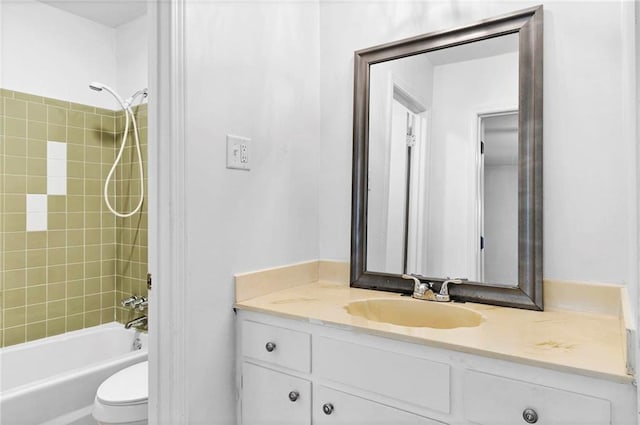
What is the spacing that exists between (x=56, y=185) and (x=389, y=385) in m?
2.25

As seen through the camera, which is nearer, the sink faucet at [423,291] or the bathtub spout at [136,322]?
the sink faucet at [423,291]

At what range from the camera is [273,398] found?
1.29 metres

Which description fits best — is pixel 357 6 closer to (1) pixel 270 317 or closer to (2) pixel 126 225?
(1) pixel 270 317

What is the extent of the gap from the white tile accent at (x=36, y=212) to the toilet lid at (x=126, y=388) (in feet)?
3.31

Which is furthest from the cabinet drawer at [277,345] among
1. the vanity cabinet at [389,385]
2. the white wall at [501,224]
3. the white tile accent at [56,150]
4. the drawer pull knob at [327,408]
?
the white tile accent at [56,150]

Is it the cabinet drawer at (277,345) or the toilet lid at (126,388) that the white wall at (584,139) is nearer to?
the cabinet drawer at (277,345)

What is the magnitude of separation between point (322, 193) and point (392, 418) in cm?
101

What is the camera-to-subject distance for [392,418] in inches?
42.1

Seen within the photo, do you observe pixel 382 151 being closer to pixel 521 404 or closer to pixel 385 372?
pixel 385 372

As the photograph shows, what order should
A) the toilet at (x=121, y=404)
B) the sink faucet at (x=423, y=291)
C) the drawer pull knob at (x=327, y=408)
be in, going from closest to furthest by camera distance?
the drawer pull knob at (x=327, y=408) → the sink faucet at (x=423, y=291) → the toilet at (x=121, y=404)

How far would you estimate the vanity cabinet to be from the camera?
0.87m

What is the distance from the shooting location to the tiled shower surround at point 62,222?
219 centimetres

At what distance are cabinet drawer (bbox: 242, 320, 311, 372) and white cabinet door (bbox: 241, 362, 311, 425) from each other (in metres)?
0.04

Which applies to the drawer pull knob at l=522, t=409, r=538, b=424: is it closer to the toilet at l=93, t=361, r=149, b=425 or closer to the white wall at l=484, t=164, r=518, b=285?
the white wall at l=484, t=164, r=518, b=285
